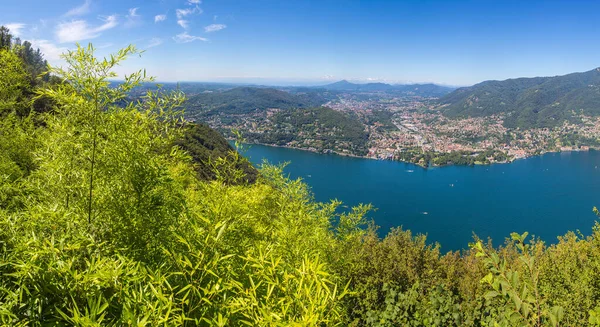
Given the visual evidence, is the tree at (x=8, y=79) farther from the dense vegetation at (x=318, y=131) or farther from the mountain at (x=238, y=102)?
the mountain at (x=238, y=102)

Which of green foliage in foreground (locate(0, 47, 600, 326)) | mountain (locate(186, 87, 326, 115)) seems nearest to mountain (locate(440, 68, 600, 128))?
mountain (locate(186, 87, 326, 115))

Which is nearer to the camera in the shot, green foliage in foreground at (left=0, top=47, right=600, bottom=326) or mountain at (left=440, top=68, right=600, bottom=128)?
green foliage in foreground at (left=0, top=47, right=600, bottom=326)

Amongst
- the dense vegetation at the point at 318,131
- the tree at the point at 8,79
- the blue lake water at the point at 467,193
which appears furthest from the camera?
the dense vegetation at the point at 318,131

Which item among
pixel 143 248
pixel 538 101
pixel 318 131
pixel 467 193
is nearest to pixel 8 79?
pixel 143 248

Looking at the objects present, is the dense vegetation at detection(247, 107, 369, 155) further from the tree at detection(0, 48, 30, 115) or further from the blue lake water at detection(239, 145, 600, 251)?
the tree at detection(0, 48, 30, 115)

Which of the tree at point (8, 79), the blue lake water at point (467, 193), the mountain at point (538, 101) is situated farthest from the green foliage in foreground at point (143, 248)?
the mountain at point (538, 101)

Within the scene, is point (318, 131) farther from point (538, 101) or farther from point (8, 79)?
point (538, 101)
